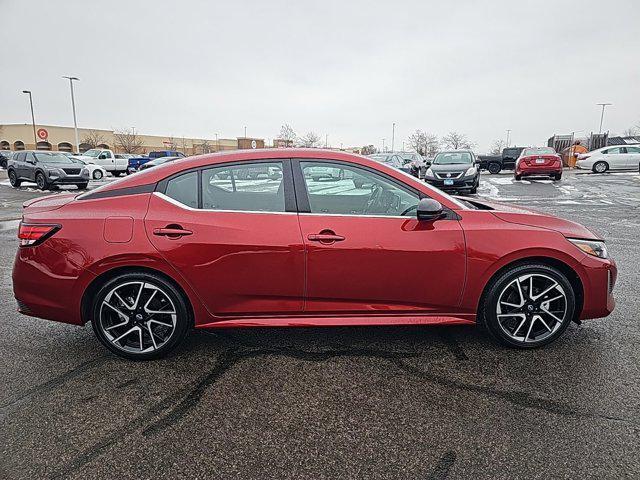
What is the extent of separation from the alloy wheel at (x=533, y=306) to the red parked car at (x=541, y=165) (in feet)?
65.0

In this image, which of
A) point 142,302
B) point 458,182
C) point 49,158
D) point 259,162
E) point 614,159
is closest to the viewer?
point 142,302

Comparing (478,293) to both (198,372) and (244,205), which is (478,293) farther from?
(198,372)

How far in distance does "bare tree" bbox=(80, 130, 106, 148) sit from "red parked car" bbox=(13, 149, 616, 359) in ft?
261

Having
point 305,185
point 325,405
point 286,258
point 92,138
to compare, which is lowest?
point 325,405

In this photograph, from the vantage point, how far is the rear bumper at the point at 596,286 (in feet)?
10.8

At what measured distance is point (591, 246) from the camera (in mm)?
3330

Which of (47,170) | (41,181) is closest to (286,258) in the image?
(47,170)

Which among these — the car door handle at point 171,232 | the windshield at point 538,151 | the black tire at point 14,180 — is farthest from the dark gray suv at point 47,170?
the windshield at point 538,151

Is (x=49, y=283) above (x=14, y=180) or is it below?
above

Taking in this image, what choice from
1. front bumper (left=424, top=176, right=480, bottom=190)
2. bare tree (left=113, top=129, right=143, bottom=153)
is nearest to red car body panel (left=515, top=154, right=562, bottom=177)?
front bumper (left=424, top=176, right=480, bottom=190)

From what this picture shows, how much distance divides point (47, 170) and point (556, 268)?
20027 mm

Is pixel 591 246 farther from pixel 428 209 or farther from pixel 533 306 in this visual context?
pixel 428 209

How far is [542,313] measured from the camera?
331cm

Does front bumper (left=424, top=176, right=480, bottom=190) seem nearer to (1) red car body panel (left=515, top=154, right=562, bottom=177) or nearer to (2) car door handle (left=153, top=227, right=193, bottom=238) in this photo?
(1) red car body panel (left=515, top=154, right=562, bottom=177)
